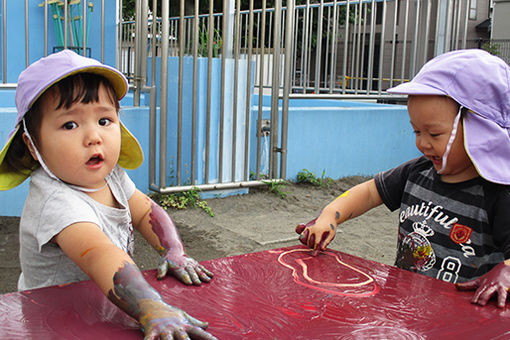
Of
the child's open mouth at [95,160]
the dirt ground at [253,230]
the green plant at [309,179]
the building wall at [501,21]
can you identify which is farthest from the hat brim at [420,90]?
the building wall at [501,21]

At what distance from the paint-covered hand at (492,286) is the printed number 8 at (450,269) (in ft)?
1.13

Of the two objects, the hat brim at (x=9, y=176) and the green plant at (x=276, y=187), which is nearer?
the hat brim at (x=9, y=176)

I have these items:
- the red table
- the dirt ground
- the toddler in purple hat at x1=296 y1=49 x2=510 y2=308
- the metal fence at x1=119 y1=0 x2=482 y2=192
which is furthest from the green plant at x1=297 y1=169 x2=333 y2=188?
the red table

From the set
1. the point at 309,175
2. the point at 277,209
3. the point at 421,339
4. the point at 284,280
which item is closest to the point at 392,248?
the point at 277,209

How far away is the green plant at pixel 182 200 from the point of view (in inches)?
172

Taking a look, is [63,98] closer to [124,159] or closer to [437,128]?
[124,159]

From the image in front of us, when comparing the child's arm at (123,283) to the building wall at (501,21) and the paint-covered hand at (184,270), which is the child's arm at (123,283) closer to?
the paint-covered hand at (184,270)

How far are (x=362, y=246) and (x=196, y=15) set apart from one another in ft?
7.20

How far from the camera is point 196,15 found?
4473mm

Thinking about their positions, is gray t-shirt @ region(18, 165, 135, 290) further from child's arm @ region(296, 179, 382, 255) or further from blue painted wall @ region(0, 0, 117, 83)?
blue painted wall @ region(0, 0, 117, 83)

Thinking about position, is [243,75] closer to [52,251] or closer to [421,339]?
[52,251]

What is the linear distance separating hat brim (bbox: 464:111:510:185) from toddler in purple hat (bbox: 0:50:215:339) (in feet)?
2.62

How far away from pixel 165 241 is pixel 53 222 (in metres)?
0.33

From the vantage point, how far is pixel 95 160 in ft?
4.70
